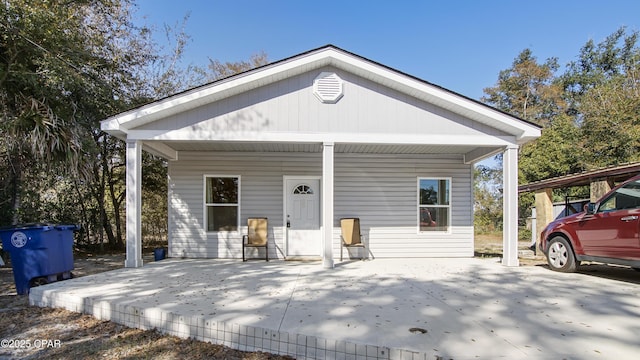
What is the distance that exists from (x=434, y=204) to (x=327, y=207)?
10.5 feet

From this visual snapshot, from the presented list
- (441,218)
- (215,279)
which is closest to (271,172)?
(215,279)

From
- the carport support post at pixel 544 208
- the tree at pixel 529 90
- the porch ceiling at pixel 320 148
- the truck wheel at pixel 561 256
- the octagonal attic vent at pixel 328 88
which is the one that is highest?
the tree at pixel 529 90

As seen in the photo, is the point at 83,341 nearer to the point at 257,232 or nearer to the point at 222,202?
the point at 257,232

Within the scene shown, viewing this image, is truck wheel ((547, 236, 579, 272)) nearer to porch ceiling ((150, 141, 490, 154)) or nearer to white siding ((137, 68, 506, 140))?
white siding ((137, 68, 506, 140))

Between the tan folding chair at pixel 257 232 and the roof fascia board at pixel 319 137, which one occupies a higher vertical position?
the roof fascia board at pixel 319 137

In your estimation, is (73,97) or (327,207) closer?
(327,207)

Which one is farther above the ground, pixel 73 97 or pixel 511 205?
pixel 73 97

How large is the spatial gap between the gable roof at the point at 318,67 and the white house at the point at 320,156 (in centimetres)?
2

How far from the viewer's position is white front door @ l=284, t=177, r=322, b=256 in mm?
7832

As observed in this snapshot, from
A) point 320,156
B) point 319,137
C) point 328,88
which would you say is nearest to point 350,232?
point 320,156

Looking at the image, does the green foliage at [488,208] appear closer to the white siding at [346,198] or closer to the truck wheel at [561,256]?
the white siding at [346,198]

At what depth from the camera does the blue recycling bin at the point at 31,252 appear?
15.2ft

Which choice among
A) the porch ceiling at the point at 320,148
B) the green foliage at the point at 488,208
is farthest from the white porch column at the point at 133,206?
the green foliage at the point at 488,208

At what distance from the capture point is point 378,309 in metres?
3.61
